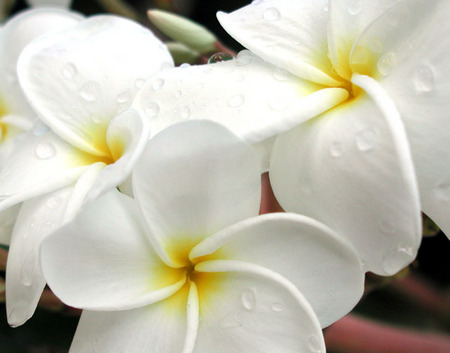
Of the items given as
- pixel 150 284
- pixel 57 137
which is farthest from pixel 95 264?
pixel 57 137

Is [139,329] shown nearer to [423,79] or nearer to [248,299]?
[248,299]

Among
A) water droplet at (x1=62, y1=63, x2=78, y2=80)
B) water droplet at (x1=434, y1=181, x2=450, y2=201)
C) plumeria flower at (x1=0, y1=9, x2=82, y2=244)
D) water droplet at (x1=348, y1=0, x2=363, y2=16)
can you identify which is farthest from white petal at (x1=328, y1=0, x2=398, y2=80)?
plumeria flower at (x1=0, y1=9, x2=82, y2=244)

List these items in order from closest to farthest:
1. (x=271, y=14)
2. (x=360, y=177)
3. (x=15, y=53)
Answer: (x=360, y=177), (x=271, y=14), (x=15, y=53)

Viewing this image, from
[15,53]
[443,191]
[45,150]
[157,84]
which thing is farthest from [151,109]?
[15,53]

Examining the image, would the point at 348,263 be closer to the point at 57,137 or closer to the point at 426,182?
the point at 426,182

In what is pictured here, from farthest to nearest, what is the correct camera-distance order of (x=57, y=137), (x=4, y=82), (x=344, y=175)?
(x=4, y=82), (x=57, y=137), (x=344, y=175)
